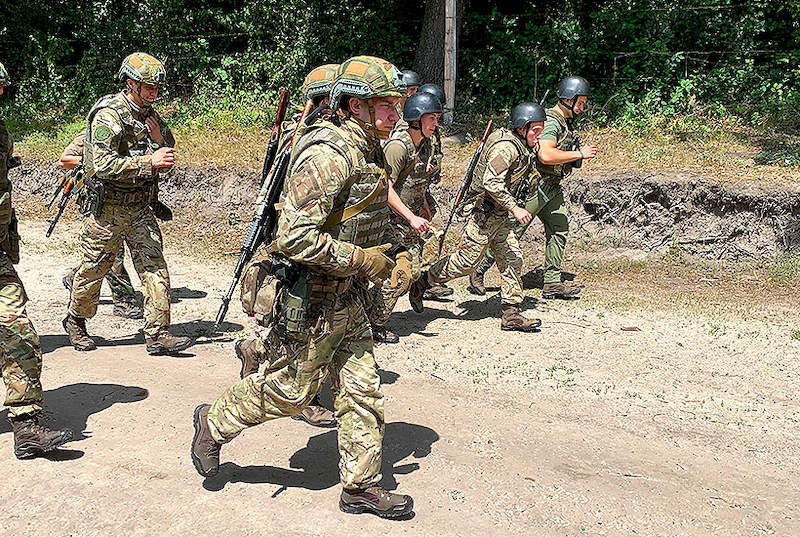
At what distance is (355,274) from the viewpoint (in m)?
4.30

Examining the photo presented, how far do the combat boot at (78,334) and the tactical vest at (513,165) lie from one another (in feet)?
11.5

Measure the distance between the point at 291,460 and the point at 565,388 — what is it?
2.35m

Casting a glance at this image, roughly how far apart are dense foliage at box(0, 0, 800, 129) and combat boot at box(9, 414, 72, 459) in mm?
10133

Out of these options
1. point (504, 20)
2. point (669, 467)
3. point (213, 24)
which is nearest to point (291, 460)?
point (669, 467)

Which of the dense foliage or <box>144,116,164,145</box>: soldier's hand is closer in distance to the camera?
<box>144,116,164,145</box>: soldier's hand

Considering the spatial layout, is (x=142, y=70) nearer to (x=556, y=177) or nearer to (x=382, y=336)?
(x=382, y=336)

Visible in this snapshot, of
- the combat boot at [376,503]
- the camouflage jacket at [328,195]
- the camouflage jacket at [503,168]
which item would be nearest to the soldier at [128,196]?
the camouflage jacket at [503,168]

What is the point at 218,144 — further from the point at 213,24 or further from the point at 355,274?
the point at 355,274

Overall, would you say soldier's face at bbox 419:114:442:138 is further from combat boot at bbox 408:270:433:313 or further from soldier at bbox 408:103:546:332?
combat boot at bbox 408:270:433:313

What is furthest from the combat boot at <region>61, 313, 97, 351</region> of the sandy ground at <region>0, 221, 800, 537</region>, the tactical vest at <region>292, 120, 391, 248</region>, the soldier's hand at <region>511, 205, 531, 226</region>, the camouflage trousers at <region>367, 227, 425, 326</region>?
the tactical vest at <region>292, 120, 391, 248</region>

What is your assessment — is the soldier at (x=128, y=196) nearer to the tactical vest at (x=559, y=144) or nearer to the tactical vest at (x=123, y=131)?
the tactical vest at (x=123, y=131)

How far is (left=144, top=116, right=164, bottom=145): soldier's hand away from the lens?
7.19 meters

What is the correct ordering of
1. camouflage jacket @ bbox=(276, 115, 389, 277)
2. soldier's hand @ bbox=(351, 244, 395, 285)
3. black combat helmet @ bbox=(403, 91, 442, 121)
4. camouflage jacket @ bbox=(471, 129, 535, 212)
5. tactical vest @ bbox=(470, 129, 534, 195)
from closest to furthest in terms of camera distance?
1. camouflage jacket @ bbox=(276, 115, 389, 277)
2. soldier's hand @ bbox=(351, 244, 395, 285)
3. black combat helmet @ bbox=(403, 91, 442, 121)
4. camouflage jacket @ bbox=(471, 129, 535, 212)
5. tactical vest @ bbox=(470, 129, 534, 195)

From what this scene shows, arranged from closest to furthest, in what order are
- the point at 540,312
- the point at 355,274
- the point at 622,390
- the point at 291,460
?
1. the point at 355,274
2. the point at 291,460
3. the point at 622,390
4. the point at 540,312
